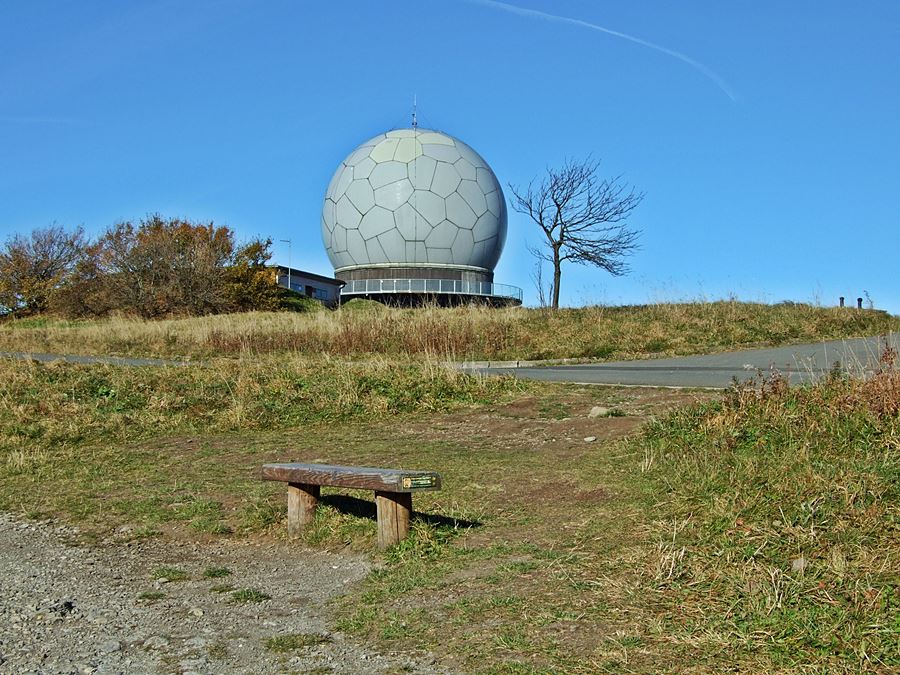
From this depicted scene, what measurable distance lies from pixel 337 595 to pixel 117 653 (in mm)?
1208

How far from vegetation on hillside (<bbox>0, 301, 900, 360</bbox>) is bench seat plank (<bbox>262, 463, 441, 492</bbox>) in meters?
9.75

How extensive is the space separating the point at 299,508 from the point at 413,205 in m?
31.4

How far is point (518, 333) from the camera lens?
715 inches

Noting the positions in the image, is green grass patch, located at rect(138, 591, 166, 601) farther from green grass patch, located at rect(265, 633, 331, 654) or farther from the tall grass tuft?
the tall grass tuft

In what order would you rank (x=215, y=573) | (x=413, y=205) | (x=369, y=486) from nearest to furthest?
(x=215, y=573) < (x=369, y=486) < (x=413, y=205)


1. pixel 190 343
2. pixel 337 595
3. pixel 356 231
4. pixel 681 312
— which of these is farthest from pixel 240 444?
pixel 356 231

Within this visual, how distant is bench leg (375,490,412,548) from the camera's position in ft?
17.7

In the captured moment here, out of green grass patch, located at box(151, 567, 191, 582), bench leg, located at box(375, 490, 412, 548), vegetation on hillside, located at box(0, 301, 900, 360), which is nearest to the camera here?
green grass patch, located at box(151, 567, 191, 582)

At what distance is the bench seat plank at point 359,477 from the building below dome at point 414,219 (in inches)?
1213

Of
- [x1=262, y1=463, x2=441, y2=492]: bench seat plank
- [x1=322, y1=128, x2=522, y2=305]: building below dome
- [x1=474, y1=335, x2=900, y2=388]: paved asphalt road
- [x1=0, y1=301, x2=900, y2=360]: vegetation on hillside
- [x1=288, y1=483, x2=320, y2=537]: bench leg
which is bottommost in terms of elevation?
[x1=288, y1=483, x2=320, y2=537]: bench leg

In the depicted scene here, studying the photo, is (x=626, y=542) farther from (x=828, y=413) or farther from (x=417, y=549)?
(x=828, y=413)

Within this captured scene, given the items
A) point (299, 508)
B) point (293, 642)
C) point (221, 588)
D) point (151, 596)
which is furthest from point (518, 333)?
point (293, 642)

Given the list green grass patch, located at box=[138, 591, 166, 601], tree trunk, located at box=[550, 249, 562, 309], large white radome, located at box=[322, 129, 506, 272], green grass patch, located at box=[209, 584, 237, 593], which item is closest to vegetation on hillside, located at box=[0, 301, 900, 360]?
tree trunk, located at box=[550, 249, 562, 309]

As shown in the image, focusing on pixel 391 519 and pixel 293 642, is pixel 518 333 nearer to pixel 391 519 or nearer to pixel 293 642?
pixel 391 519
